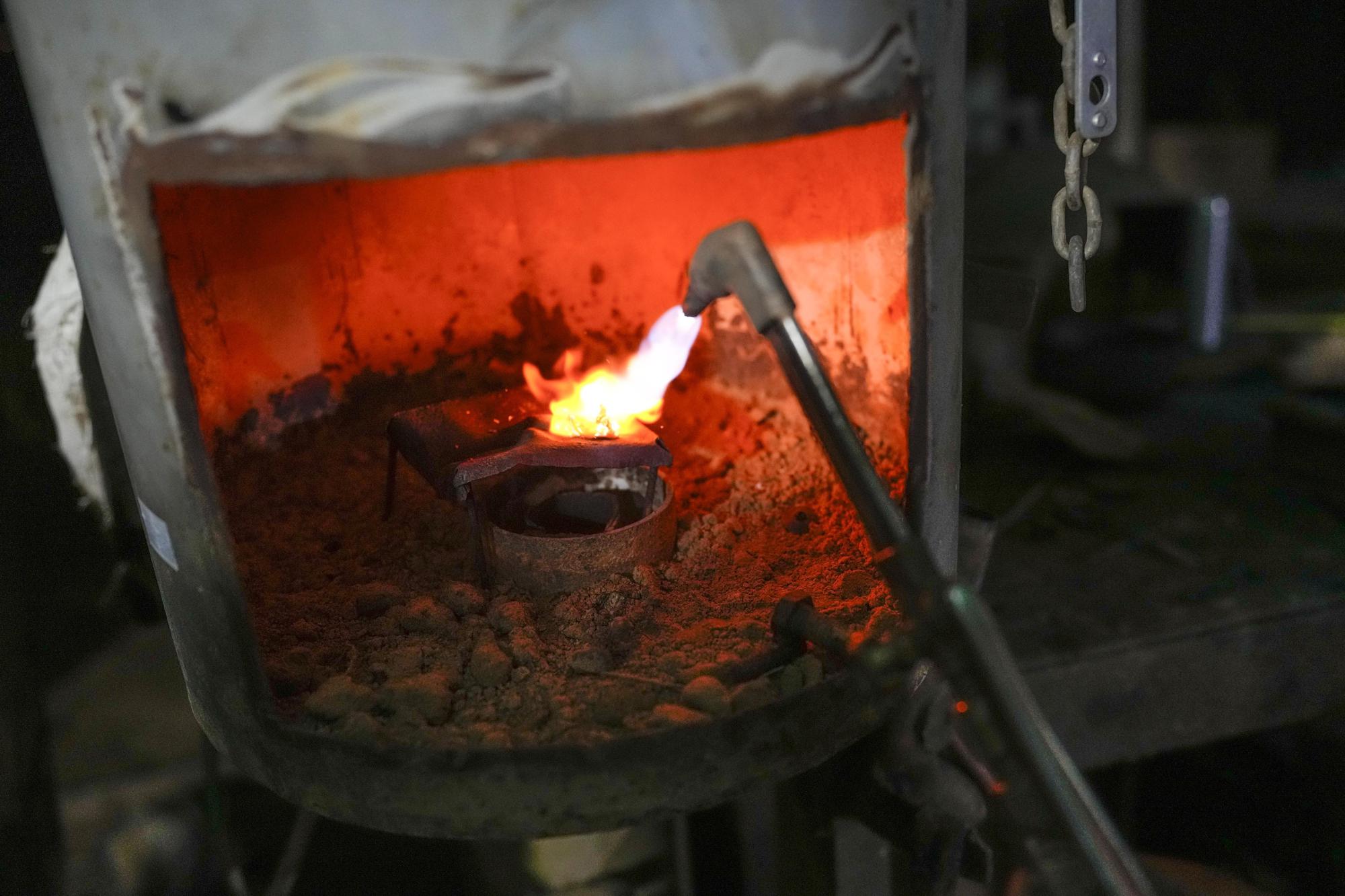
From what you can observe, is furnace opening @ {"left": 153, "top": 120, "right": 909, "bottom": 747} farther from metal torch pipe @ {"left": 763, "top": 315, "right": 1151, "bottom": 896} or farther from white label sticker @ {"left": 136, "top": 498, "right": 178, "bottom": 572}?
metal torch pipe @ {"left": 763, "top": 315, "right": 1151, "bottom": 896}

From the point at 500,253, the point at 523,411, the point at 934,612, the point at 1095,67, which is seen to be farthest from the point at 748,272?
the point at 500,253

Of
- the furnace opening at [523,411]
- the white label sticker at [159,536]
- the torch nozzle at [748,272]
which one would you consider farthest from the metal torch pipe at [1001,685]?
the white label sticker at [159,536]

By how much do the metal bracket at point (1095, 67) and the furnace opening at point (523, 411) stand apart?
25cm

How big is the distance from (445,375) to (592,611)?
3.08 feet

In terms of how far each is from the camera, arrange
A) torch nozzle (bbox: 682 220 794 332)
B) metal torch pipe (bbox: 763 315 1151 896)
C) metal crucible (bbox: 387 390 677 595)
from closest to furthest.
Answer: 1. metal torch pipe (bbox: 763 315 1151 896)
2. torch nozzle (bbox: 682 220 794 332)
3. metal crucible (bbox: 387 390 677 595)

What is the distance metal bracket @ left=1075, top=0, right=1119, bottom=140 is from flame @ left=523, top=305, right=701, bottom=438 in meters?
0.64

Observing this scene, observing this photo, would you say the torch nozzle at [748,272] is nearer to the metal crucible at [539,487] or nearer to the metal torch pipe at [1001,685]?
the metal torch pipe at [1001,685]

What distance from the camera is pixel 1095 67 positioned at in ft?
4.31

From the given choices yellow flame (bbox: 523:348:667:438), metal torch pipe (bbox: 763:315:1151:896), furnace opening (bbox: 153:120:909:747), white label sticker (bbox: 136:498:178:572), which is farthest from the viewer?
yellow flame (bbox: 523:348:667:438)

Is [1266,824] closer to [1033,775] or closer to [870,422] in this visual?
[870,422]

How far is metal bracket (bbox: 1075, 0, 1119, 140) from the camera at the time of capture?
130 cm

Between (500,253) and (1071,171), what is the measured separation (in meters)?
1.37

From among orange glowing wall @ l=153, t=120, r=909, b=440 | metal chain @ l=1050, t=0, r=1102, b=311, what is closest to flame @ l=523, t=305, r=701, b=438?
orange glowing wall @ l=153, t=120, r=909, b=440

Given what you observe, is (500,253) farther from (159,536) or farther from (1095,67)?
(1095,67)
